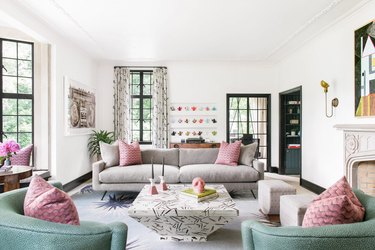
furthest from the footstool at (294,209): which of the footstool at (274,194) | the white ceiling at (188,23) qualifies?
the white ceiling at (188,23)

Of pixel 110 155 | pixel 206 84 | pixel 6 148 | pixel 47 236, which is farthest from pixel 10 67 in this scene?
pixel 206 84

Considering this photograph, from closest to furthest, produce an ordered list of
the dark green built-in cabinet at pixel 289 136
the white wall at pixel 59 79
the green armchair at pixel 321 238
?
the green armchair at pixel 321 238 < the white wall at pixel 59 79 < the dark green built-in cabinet at pixel 289 136

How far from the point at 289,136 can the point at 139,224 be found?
4657 mm

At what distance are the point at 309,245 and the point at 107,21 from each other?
159 inches

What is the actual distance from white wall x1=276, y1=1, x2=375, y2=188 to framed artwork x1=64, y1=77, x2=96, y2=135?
465cm

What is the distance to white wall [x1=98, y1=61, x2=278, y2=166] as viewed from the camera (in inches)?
259

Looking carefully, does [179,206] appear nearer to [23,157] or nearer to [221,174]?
[221,174]

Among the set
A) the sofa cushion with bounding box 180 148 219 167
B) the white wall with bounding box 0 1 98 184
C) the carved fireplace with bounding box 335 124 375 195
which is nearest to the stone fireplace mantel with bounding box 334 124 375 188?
the carved fireplace with bounding box 335 124 375 195

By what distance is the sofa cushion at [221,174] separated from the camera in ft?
13.5

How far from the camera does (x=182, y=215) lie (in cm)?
240

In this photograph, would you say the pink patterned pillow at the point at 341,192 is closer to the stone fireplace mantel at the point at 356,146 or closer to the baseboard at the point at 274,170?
the stone fireplace mantel at the point at 356,146

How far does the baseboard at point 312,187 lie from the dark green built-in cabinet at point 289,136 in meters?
1.19

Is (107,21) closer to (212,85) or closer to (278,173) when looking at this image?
(212,85)

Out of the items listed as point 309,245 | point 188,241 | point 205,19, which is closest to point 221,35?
point 205,19
